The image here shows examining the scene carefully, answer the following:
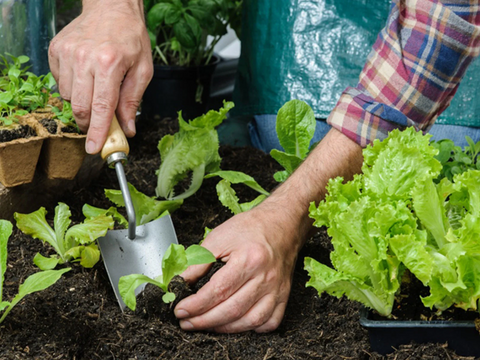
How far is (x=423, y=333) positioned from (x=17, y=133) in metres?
0.93

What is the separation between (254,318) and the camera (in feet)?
→ 3.50

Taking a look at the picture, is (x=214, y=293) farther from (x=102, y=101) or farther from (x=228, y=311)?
(x=102, y=101)

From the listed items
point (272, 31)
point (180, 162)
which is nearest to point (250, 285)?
point (180, 162)

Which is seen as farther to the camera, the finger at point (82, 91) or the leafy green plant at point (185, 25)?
the leafy green plant at point (185, 25)

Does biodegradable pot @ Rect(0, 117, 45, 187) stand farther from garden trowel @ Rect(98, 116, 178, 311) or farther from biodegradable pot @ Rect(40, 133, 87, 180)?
garden trowel @ Rect(98, 116, 178, 311)

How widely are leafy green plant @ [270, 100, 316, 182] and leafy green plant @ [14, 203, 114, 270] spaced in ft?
1.58

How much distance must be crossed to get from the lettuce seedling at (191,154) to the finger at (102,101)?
36cm

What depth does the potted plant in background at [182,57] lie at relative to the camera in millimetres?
2059

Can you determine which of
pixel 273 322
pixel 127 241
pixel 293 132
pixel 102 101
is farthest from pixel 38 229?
pixel 293 132

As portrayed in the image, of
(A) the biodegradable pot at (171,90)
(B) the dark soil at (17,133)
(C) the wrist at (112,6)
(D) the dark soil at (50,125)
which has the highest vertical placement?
(C) the wrist at (112,6)

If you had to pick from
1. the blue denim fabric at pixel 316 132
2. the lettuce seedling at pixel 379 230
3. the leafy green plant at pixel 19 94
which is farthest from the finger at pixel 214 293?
the blue denim fabric at pixel 316 132

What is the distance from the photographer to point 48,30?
168 centimetres

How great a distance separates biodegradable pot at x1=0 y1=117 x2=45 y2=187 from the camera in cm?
122

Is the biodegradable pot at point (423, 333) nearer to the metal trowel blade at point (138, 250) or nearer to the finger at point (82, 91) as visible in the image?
the metal trowel blade at point (138, 250)
